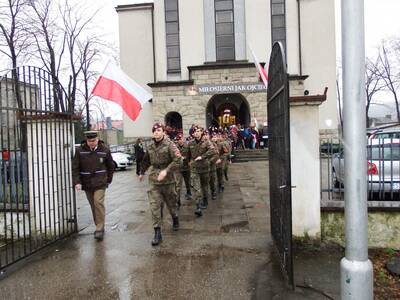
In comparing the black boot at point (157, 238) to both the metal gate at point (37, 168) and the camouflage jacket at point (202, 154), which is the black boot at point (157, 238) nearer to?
the metal gate at point (37, 168)

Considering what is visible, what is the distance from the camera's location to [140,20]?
29703 millimetres

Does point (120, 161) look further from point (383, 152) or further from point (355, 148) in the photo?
point (355, 148)

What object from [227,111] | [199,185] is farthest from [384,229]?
[227,111]

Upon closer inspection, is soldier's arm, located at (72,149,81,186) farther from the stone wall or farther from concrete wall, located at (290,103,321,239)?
the stone wall

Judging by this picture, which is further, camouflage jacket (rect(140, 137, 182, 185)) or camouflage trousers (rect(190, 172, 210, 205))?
camouflage trousers (rect(190, 172, 210, 205))

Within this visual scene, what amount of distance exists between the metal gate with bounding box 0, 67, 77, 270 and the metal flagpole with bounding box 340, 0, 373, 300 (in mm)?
4417

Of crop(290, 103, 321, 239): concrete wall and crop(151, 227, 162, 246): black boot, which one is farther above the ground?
crop(290, 103, 321, 239): concrete wall

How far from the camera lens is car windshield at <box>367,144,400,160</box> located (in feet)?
19.6

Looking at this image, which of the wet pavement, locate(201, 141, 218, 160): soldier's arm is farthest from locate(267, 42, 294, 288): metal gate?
locate(201, 141, 218, 160): soldier's arm

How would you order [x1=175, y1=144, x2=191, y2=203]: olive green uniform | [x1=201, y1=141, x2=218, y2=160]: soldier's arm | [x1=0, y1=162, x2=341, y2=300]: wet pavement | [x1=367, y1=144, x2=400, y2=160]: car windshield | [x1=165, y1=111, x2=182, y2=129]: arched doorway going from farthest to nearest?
[x1=165, y1=111, x2=182, y2=129]: arched doorway
[x1=175, y1=144, x2=191, y2=203]: olive green uniform
[x1=201, y1=141, x2=218, y2=160]: soldier's arm
[x1=367, y1=144, x2=400, y2=160]: car windshield
[x1=0, y1=162, x2=341, y2=300]: wet pavement

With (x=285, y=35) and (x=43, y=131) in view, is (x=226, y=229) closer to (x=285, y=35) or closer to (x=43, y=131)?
(x=43, y=131)

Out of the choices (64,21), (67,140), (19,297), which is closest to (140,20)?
(64,21)

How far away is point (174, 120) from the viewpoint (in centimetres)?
2905

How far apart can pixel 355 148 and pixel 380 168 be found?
3458 millimetres
